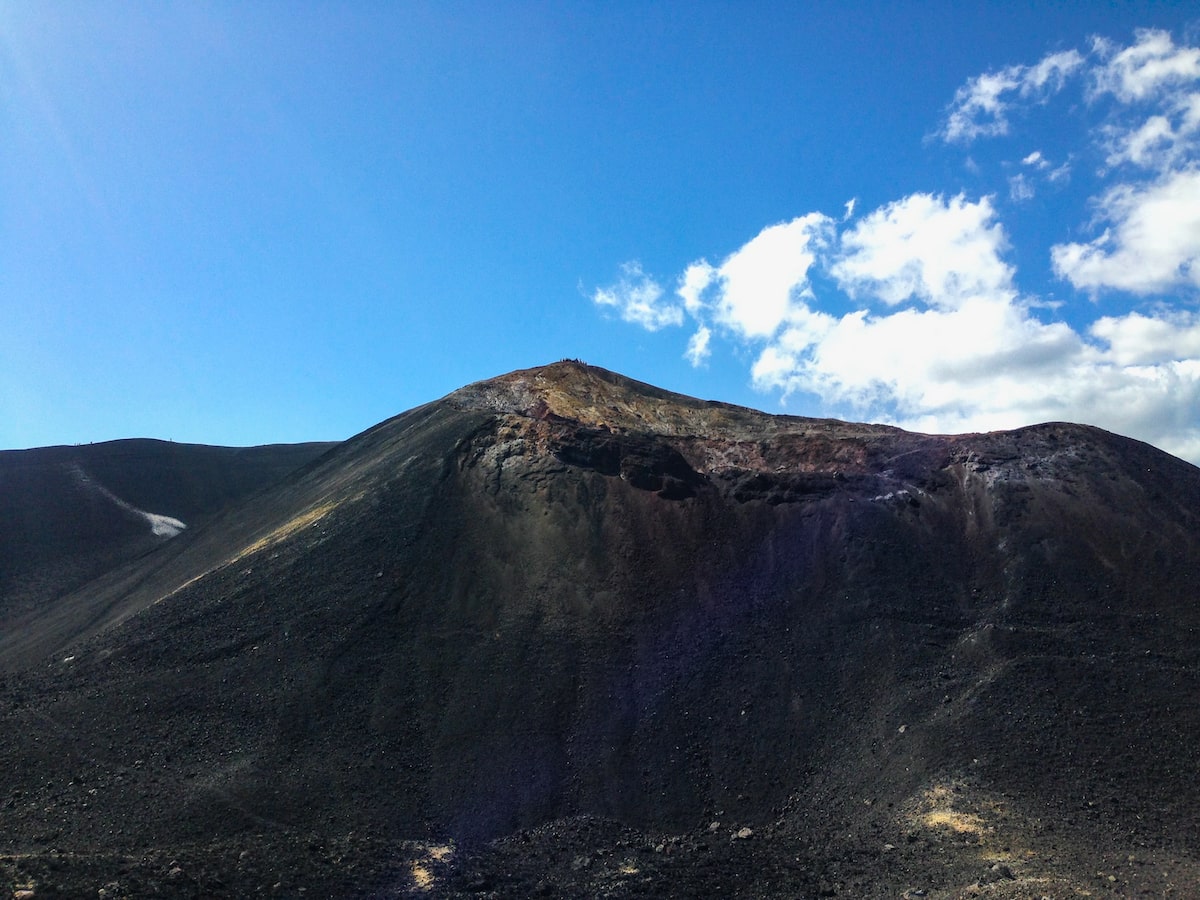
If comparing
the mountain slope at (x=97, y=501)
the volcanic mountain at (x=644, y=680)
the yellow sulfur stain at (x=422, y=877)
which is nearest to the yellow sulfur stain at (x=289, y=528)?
the volcanic mountain at (x=644, y=680)

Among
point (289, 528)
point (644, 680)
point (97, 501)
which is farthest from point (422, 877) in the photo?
point (97, 501)

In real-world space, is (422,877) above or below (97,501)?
below

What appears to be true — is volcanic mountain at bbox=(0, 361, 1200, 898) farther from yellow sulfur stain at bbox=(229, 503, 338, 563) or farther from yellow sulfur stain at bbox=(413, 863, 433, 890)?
yellow sulfur stain at bbox=(229, 503, 338, 563)

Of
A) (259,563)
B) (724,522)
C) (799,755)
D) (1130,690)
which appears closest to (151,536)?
(259,563)

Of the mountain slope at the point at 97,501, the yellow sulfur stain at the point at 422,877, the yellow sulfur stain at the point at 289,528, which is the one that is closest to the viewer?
the yellow sulfur stain at the point at 422,877

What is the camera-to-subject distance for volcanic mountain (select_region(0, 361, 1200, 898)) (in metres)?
18.1

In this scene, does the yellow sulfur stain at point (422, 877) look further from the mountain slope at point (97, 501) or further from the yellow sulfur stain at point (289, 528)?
the mountain slope at point (97, 501)

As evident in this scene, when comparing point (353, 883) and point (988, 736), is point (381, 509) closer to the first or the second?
point (353, 883)

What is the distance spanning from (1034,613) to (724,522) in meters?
10.9

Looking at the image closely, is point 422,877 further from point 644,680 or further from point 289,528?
point 289,528

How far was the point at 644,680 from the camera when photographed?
2475cm

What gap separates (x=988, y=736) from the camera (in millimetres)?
21422

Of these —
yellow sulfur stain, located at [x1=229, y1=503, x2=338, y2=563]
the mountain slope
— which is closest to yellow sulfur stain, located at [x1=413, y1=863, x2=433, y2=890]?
yellow sulfur stain, located at [x1=229, y1=503, x2=338, y2=563]

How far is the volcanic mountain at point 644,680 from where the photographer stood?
59.3 feet
